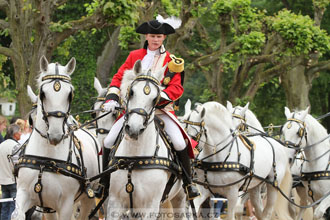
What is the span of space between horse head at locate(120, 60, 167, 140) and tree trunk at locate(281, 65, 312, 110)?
Result: 16030 mm

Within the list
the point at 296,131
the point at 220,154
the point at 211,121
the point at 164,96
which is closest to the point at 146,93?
the point at 164,96

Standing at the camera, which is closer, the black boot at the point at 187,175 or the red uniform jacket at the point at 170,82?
the red uniform jacket at the point at 170,82

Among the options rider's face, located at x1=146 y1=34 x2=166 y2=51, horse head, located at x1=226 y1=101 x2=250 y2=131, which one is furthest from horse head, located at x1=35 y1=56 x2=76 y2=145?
horse head, located at x1=226 y1=101 x2=250 y2=131

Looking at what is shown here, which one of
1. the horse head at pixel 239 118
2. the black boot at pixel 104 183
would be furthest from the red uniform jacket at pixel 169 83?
the horse head at pixel 239 118

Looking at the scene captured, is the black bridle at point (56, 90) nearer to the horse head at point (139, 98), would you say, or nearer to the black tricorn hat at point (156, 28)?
the horse head at point (139, 98)

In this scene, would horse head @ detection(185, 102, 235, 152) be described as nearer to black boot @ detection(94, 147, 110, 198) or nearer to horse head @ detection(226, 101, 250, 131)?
horse head @ detection(226, 101, 250, 131)

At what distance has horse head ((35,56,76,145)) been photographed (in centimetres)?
710

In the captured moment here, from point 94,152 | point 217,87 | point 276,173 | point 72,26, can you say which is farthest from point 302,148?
point 217,87

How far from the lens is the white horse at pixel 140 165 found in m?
6.92

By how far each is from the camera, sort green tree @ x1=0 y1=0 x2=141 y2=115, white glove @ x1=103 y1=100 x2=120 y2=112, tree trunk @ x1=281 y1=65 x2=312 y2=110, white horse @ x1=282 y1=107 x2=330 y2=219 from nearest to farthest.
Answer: white glove @ x1=103 y1=100 x2=120 y2=112, white horse @ x1=282 y1=107 x2=330 y2=219, green tree @ x1=0 y1=0 x2=141 y2=115, tree trunk @ x1=281 y1=65 x2=312 y2=110

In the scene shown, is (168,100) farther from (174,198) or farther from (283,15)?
(283,15)

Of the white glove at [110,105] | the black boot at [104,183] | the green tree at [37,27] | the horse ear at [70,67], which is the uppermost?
the green tree at [37,27]

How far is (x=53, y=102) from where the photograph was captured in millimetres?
7188

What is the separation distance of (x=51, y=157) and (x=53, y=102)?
2.58 feet
